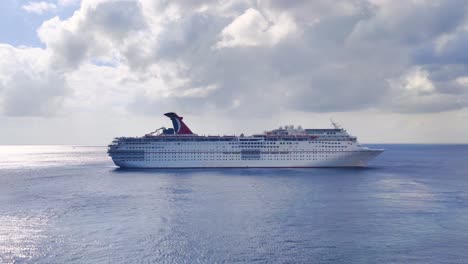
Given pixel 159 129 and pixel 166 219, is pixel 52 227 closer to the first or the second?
pixel 166 219

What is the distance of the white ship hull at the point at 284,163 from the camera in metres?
86.6

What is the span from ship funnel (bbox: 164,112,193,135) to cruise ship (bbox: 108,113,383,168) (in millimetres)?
3320

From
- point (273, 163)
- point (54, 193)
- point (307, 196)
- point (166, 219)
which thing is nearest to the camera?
point (166, 219)

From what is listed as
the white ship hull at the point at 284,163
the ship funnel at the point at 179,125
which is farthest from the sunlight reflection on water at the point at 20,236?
the ship funnel at the point at 179,125

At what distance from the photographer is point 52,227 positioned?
114 ft

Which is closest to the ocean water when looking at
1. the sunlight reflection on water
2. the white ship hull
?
the sunlight reflection on water

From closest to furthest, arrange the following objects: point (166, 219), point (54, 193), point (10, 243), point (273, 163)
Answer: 1. point (10, 243)
2. point (166, 219)
3. point (54, 193)
4. point (273, 163)

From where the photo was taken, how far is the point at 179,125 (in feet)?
308

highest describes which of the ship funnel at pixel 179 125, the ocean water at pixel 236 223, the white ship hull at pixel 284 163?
the ship funnel at pixel 179 125

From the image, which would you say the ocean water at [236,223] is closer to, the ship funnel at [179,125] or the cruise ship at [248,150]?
the cruise ship at [248,150]

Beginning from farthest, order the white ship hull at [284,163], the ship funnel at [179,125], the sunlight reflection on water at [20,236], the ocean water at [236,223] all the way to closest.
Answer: the ship funnel at [179,125], the white ship hull at [284,163], the ocean water at [236,223], the sunlight reflection on water at [20,236]

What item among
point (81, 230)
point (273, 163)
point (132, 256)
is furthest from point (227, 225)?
point (273, 163)

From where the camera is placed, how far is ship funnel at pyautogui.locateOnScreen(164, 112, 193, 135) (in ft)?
306

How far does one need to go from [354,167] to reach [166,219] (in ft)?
207
